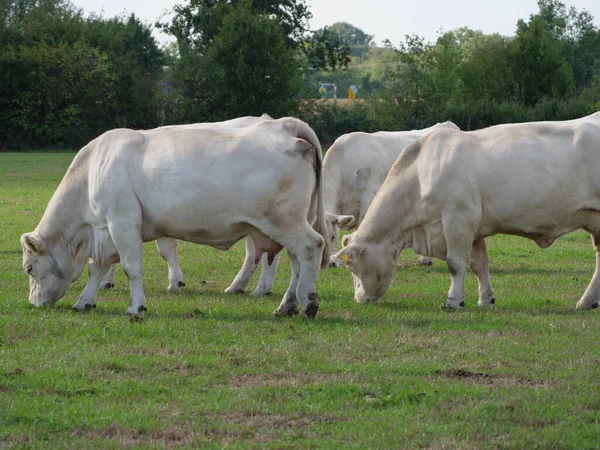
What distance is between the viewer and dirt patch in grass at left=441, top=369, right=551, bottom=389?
750 cm

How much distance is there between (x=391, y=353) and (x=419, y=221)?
11.1 ft

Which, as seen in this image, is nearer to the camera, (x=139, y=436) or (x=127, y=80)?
(x=139, y=436)

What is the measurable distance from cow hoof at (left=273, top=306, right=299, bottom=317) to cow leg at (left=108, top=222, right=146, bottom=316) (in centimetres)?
138

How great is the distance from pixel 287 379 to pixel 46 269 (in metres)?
4.49

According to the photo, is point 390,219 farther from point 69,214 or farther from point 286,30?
point 286,30

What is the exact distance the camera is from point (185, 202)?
34.4 feet

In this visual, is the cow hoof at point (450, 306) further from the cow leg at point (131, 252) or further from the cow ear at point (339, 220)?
the cow ear at point (339, 220)

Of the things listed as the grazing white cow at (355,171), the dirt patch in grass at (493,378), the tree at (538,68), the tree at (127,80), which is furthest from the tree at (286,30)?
the dirt patch in grass at (493,378)

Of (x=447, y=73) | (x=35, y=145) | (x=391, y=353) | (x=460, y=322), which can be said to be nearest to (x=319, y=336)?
(x=391, y=353)

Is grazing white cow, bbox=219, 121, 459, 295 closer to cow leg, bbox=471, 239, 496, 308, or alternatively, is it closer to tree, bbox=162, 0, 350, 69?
cow leg, bbox=471, 239, 496, 308

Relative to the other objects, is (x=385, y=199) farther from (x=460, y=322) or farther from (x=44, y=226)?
(x=44, y=226)

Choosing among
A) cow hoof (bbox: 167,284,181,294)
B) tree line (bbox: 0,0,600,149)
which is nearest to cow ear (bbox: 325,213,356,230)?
cow hoof (bbox: 167,284,181,294)

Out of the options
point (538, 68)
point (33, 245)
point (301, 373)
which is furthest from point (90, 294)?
point (538, 68)

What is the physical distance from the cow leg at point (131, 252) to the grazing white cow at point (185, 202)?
0.03ft
